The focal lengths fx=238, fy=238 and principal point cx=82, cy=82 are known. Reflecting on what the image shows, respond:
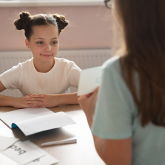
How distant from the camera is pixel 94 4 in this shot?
241 centimetres

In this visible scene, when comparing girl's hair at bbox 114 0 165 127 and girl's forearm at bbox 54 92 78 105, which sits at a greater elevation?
girl's hair at bbox 114 0 165 127

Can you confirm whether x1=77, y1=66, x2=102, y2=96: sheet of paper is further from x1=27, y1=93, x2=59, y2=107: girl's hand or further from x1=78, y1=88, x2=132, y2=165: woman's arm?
x1=27, y1=93, x2=59, y2=107: girl's hand

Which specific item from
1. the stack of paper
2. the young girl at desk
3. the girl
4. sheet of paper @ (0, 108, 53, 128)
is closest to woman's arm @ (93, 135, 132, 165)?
the girl

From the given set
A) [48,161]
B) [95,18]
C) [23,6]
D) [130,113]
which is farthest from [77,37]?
[130,113]

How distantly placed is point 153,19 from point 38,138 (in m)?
0.63

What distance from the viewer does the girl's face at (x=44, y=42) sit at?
155 cm

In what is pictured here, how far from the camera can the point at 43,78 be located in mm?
1625

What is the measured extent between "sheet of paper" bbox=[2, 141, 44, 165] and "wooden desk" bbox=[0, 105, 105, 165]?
0.09 feet

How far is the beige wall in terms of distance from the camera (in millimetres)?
2416

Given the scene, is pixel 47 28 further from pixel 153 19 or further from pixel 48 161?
pixel 153 19

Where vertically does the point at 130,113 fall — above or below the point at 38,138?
above

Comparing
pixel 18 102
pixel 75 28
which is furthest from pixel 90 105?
pixel 75 28

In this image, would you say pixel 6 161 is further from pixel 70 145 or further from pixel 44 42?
pixel 44 42

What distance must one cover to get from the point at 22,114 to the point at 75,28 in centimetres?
150
